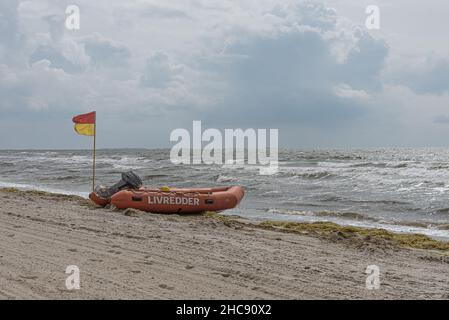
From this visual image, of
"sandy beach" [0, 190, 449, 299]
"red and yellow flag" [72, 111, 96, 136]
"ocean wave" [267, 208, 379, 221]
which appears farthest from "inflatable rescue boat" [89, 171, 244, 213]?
"sandy beach" [0, 190, 449, 299]

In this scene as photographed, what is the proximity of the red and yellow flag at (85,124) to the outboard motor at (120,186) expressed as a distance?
1.77 meters

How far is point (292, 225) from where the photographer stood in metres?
9.56

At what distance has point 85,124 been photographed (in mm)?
12695

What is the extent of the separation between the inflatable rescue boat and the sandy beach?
84.1 inches

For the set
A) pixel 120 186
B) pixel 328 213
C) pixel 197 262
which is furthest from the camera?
pixel 328 213

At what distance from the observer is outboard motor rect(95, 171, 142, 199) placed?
1121 centimetres

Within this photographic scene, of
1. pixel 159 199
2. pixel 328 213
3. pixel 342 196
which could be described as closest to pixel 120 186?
pixel 159 199

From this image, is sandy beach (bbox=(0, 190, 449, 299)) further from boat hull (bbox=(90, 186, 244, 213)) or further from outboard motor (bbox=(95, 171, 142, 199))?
outboard motor (bbox=(95, 171, 142, 199))

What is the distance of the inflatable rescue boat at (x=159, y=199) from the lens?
10891 mm

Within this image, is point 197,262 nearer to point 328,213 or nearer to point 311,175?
point 328,213

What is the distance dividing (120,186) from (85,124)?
2.24 m

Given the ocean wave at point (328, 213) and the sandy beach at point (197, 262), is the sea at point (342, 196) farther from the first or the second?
the sandy beach at point (197, 262)

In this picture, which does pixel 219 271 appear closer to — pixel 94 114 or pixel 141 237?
pixel 141 237
